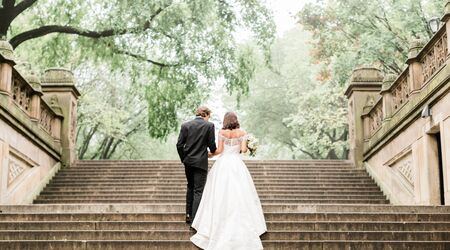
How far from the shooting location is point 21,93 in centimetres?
1434

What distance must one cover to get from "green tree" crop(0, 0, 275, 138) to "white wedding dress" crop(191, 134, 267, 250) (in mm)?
10528

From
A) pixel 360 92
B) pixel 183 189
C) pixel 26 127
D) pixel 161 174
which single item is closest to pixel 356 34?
pixel 360 92

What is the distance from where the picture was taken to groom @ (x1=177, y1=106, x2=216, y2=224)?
26.4ft

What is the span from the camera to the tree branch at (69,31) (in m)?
17.7

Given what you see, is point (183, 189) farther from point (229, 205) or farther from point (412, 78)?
point (229, 205)

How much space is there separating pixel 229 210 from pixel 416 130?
6.70 meters

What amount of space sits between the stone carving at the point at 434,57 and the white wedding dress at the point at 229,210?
5255 mm

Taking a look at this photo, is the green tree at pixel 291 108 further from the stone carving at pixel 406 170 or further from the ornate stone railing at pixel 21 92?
the ornate stone railing at pixel 21 92

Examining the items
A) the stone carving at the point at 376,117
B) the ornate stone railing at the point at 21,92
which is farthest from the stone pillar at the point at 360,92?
the ornate stone railing at the point at 21,92

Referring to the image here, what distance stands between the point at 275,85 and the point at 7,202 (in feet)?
85.2

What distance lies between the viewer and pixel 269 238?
8.20 meters

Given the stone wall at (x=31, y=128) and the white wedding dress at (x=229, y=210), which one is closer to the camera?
the white wedding dress at (x=229, y=210)

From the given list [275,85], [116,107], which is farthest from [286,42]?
[116,107]

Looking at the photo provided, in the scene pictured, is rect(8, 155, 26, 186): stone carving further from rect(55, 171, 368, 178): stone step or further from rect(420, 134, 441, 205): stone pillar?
rect(420, 134, 441, 205): stone pillar
